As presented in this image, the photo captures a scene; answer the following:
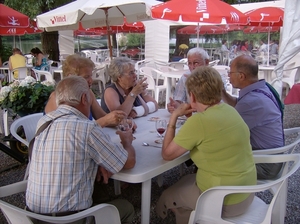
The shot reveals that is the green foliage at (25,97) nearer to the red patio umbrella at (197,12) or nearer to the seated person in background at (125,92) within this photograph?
the seated person in background at (125,92)

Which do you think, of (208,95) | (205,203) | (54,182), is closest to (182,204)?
(205,203)

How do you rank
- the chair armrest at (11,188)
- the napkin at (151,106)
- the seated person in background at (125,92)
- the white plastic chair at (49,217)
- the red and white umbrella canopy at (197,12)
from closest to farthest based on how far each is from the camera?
the white plastic chair at (49,217) → the chair armrest at (11,188) → the seated person in background at (125,92) → the napkin at (151,106) → the red and white umbrella canopy at (197,12)

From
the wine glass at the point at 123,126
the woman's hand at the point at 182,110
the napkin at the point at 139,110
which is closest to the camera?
the woman's hand at the point at 182,110

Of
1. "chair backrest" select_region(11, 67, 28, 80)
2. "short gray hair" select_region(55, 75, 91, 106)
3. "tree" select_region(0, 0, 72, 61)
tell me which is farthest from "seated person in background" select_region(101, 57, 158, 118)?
"tree" select_region(0, 0, 72, 61)

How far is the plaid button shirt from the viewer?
1503mm

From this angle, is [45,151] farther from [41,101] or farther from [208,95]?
[41,101]

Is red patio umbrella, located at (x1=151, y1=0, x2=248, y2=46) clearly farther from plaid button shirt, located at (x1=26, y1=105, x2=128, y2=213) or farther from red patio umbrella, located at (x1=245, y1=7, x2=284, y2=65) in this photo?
plaid button shirt, located at (x1=26, y1=105, x2=128, y2=213)

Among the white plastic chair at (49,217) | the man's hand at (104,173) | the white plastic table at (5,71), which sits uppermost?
the man's hand at (104,173)

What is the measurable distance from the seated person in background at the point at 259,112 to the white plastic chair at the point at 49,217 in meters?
1.19

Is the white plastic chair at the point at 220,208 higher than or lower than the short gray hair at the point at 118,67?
lower

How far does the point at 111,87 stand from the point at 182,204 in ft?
4.39

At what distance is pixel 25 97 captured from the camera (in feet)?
11.3

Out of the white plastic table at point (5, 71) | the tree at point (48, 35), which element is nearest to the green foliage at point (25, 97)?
the white plastic table at point (5, 71)

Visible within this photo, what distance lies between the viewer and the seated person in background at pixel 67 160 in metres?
1.50
